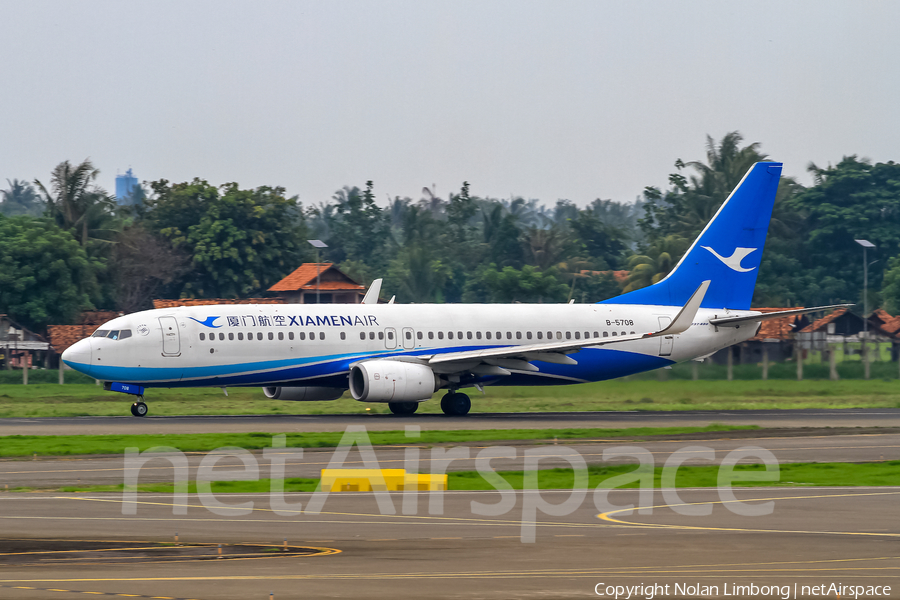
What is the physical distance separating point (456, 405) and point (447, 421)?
3031 mm

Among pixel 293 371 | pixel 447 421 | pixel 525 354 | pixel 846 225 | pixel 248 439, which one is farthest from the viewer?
pixel 846 225

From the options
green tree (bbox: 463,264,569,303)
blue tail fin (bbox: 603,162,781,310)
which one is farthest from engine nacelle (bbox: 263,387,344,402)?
green tree (bbox: 463,264,569,303)

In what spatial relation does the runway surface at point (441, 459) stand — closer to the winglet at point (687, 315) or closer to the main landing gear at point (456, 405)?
the winglet at point (687, 315)

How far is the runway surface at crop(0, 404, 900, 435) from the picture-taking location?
3688cm

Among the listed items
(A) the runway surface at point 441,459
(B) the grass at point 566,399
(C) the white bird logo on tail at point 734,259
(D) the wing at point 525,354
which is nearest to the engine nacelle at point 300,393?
(B) the grass at point 566,399

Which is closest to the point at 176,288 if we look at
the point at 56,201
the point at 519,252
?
the point at 56,201

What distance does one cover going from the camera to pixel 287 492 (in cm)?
2248

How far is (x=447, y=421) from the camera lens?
42.1 metres

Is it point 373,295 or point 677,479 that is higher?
point 373,295

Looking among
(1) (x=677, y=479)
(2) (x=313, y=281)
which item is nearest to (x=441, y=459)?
(1) (x=677, y=479)

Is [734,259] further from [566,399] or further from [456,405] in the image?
[456,405]

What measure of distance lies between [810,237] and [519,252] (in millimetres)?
27829

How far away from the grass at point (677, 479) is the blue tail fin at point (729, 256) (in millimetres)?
21581

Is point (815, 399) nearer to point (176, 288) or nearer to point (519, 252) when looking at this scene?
point (176, 288)
